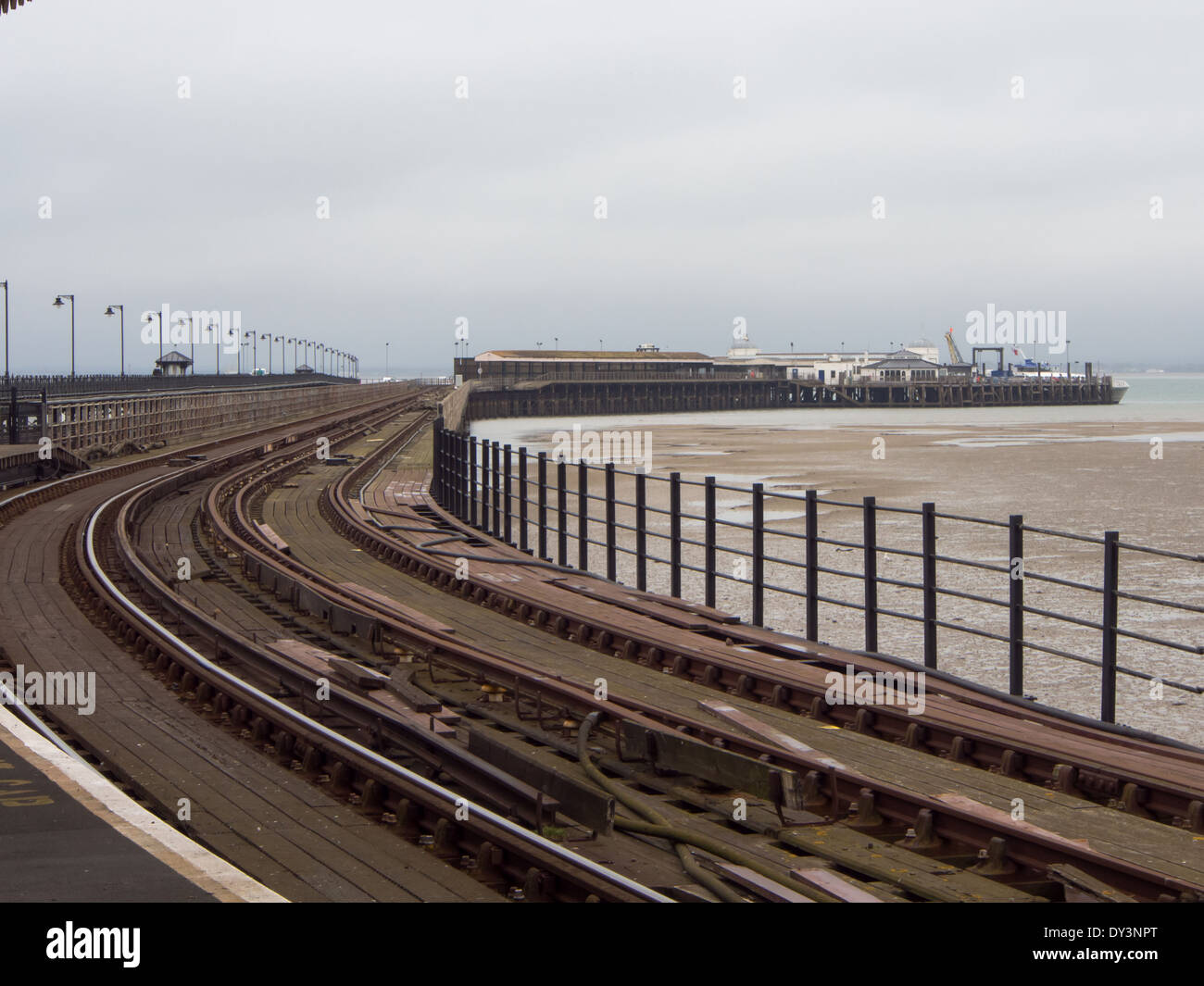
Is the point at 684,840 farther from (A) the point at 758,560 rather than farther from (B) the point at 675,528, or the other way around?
(B) the point at 675,528

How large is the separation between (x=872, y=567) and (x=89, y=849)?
282 inches

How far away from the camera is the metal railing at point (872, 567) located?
9.91 metres

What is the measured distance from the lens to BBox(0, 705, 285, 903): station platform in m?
5.11

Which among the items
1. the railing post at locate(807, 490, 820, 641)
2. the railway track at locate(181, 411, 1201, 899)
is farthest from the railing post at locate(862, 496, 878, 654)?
the railway track at locate(181, 411, 1201, 899)

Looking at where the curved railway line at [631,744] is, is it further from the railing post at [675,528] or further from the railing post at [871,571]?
the railing post at [675,528]

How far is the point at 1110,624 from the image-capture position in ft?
29.8

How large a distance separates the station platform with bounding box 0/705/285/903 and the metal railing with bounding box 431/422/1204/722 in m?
5.65

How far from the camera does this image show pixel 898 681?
10.0 meters

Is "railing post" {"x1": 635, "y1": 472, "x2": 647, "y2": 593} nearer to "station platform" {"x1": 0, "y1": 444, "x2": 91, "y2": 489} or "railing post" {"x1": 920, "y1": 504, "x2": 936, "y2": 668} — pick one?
"railing post" {"x1": 920, "y1": 504, "x2": 936, "y2": 668}

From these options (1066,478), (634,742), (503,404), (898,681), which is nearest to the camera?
(634,742)

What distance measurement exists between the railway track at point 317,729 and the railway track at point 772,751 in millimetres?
1312

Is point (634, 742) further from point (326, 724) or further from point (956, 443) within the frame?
point (956, 443)
